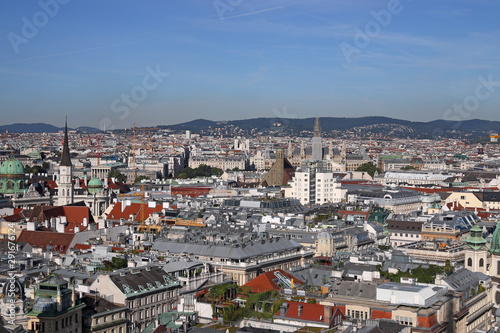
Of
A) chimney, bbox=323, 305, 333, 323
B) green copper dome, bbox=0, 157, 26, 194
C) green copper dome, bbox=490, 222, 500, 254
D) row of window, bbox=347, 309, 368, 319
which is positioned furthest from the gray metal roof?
green copper dome, bbox=0, 157, 26, 194

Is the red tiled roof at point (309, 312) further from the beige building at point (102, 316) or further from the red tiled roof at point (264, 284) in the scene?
the beige building at point (102, 316)

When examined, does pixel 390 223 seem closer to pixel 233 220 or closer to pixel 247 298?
pixel 233 220

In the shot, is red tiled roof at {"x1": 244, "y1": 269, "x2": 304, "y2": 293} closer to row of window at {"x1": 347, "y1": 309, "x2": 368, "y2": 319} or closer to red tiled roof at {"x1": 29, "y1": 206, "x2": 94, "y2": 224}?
row of window at {"x1": 347, "y1": 309, "x2": 368, "y2": 319}

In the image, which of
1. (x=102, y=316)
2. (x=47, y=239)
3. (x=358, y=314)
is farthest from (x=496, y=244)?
(x=47, y=239)

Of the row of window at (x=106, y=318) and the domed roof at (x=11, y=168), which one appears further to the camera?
the domed roof at (x=11, y=168)

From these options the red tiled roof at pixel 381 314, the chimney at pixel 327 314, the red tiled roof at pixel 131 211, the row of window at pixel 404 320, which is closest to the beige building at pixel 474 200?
the red tiled roof at pixel 131 211

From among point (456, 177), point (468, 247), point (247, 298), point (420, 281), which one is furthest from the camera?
point (456, 177)

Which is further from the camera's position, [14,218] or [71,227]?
[14,218]

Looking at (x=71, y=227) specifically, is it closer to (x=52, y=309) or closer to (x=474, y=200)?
(x=52, y=309)

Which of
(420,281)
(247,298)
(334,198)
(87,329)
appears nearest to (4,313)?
(87,329)
